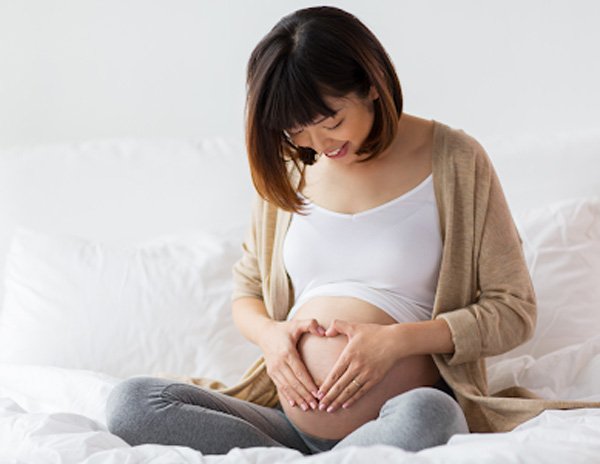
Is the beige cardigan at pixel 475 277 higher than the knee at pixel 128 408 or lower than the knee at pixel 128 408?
higher

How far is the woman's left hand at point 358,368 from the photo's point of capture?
1.09 m

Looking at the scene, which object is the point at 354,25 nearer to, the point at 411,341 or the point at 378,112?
the point at 378,112

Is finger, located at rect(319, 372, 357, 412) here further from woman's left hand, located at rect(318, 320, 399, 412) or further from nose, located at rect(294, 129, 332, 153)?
nose, located at rect(294, 129, 332, 153)

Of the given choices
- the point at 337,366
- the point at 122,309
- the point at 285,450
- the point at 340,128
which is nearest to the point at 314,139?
the point at 340,128

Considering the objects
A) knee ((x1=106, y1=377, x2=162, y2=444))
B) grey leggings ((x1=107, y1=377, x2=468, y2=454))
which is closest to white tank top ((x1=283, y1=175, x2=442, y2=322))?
grey leggings ((x1=107, y1=377, x2=468, y2=454))

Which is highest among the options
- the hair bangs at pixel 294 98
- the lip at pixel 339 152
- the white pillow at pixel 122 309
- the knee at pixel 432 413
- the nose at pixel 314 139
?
the hair bangs at pixel 294 98

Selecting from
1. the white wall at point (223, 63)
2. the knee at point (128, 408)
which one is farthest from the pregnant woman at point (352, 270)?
the white wall at point (223, 63)

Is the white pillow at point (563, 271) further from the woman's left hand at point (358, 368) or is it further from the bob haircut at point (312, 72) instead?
the bob haircut at point (312, 72)

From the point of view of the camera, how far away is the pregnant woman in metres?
1.05

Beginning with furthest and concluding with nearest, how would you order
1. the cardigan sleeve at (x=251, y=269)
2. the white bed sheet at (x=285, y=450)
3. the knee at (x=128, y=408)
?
the cardigan sleeve at (x=251, y=269) → the knee at (x=128, y=408) → the white bed sheet at (x=285, y=450)

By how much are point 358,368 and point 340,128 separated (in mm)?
376

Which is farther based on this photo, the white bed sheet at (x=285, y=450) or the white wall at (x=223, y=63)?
the white wall at (x=223, y=63)

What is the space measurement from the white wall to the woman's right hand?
0.99 m

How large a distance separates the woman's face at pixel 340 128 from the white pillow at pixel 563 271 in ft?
1.93
